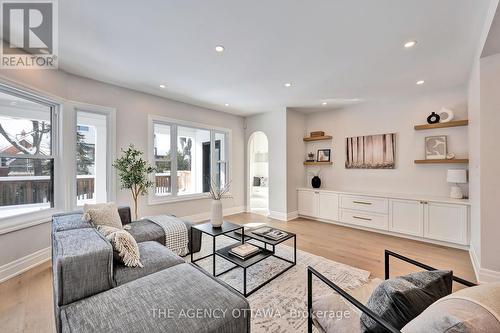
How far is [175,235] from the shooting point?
111 inches

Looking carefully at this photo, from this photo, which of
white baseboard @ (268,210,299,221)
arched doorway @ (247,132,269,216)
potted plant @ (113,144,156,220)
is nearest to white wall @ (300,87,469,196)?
white baseboard @ (268,210,299,221)

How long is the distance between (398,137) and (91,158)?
5593 mm

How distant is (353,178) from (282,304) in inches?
142

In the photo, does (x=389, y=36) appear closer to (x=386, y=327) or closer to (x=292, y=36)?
(x=292, y=36)

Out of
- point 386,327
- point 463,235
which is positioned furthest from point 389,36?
point 463,235

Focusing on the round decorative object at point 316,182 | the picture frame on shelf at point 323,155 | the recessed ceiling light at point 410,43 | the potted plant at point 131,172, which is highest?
the recessed ceiling light at point 410,43

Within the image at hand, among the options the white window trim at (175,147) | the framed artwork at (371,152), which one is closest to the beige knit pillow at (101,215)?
the white window trim at (175,147)

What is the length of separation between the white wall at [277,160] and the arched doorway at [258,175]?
72 centimetres

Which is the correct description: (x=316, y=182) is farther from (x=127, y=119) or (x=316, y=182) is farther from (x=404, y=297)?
(x=404, y=297)

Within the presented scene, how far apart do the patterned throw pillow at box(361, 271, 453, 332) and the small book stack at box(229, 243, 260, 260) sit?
54.6 inches

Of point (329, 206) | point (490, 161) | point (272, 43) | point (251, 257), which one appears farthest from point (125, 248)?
point (329, 206)

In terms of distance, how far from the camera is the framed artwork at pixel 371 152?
169 inches

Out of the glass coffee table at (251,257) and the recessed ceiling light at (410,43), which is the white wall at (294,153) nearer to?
the glass coffee table at (251,257)

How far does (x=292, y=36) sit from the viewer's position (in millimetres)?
2250
